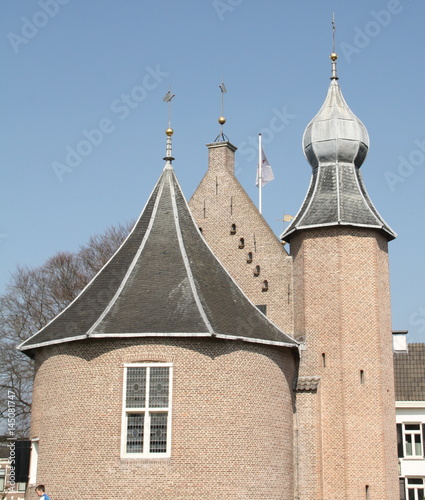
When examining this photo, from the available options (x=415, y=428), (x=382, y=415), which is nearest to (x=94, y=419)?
(x=382, y=415)

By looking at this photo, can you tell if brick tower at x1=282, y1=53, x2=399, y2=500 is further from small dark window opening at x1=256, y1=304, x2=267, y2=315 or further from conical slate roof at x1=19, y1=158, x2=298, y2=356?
conical slate roof at x1=19, y1=158, x2=298, y2=356

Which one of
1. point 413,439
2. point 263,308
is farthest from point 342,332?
point 413,439

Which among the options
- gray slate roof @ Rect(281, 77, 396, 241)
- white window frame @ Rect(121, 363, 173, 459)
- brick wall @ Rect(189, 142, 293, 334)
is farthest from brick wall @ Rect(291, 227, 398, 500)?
white window frame @ Rect(121, 363, 173, 459)

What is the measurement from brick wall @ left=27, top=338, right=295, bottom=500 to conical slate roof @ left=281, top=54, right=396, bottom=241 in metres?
6.32

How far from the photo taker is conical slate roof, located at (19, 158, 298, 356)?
23578 millimetres

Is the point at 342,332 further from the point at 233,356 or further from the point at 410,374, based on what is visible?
the point at 410,374

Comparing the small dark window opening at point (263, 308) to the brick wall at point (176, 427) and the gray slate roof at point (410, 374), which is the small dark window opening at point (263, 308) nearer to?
the brick wall at point (176, 427)

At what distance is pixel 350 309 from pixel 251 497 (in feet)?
24.5

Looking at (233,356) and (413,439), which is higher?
(233,356)

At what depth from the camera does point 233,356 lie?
942 inches

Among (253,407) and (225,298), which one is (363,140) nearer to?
(225,298)

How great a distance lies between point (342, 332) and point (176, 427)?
23.4 feet

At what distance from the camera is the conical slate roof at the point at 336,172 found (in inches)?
1128

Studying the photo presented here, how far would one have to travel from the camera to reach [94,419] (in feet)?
76.3
